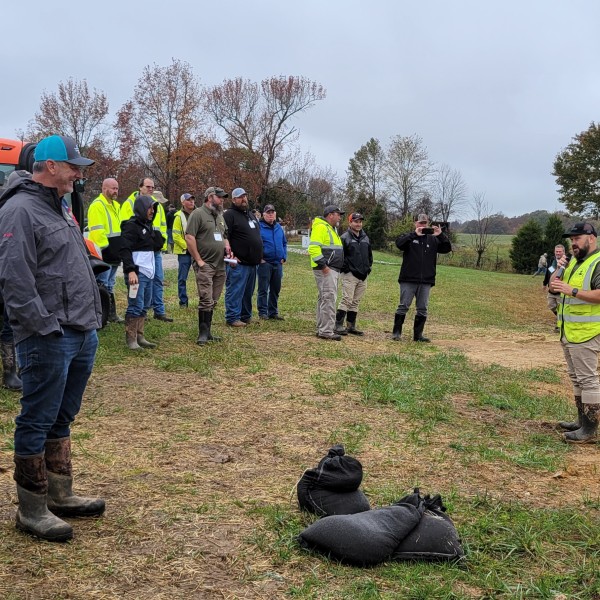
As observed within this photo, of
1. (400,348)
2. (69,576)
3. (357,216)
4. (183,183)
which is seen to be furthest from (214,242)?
(183,183)

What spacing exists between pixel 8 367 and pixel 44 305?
10.7ft

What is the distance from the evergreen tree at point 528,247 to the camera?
4384cm

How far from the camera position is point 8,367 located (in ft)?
20.0

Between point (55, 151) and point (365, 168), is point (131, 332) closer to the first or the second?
point (55, 151)

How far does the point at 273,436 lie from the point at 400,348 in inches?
206

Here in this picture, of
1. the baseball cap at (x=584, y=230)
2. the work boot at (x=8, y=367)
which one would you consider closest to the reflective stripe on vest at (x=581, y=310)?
the baseball cap at (x=584, y=230)

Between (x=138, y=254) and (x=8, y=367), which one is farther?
(x=138, y=254)

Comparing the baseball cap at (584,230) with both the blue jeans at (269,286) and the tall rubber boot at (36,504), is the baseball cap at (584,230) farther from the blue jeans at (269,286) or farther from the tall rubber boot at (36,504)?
the blue jeans at (269,286)

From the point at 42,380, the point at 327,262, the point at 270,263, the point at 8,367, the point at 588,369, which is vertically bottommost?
the point at 8,367

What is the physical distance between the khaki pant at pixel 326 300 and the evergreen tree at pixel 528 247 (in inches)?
1471

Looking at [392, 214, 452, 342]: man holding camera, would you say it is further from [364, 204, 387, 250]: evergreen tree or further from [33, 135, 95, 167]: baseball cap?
[364, 204, 387, 250]: evergreen tree

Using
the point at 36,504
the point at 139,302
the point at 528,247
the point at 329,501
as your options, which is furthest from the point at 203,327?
the point at 528,247

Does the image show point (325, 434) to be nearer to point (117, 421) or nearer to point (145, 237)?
point (117, 421)

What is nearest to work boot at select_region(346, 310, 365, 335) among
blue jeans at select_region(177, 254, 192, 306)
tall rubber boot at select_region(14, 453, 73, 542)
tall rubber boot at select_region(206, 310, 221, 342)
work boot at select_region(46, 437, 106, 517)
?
tall rubber boot at select_region(206, 310, 221, 342)
